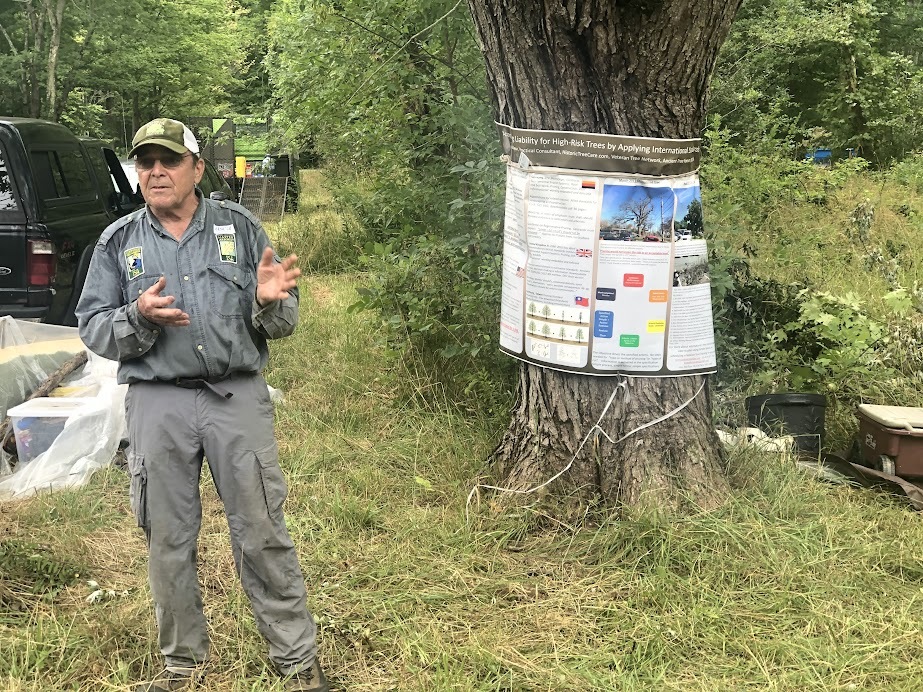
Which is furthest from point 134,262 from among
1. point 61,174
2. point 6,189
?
point 61,174

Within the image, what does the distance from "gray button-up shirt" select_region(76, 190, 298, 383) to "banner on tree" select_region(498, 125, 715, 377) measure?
4.28 feet

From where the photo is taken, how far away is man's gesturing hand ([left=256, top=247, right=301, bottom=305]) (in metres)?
2.52

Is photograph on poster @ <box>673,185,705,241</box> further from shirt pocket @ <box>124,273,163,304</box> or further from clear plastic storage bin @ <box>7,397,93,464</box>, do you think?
clear plastic storage bin @ <box>7,397,93,464</box>

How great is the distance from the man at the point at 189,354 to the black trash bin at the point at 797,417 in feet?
9.69

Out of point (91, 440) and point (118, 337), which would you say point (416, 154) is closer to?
point (91, 440)

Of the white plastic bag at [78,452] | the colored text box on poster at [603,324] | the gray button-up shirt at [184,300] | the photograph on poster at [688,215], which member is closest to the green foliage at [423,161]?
the colored text box on poster at [603,324]

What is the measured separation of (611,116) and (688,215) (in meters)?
0.53

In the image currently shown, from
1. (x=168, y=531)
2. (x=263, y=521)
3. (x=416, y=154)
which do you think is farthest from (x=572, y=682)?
(x=416, y=154)

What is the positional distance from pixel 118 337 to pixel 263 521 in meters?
0.73

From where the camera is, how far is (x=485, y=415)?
15.7 feet

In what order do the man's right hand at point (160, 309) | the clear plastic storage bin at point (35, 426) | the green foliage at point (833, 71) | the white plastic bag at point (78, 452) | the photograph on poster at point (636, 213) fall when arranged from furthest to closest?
the green foliage at point (833, 71), the clear plastic storage bin at point (35, 426), the white plastic bag at point (78, 452), the photograph on poster at point (636, 213), the man's right hand at point (160, 309)

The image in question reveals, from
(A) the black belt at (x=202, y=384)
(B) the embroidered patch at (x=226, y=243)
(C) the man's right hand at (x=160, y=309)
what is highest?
(B) the embroidered patch at (x=226, y=243)

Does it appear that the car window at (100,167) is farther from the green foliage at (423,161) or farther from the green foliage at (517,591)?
the green foliage at (517,591)

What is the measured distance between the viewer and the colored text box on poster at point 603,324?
11.5 feet
